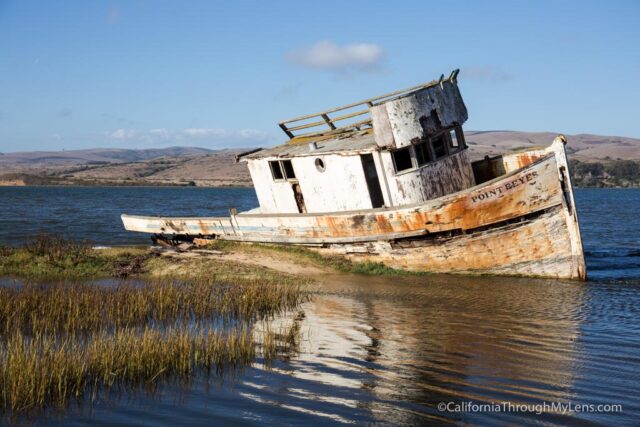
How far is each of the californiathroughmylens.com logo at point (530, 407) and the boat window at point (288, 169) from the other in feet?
37.0

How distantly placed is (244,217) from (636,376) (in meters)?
11.7

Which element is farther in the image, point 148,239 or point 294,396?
point 148,239

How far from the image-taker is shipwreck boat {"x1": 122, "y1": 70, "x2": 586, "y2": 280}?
43.6ft

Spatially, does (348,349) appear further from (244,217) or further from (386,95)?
(244,217)

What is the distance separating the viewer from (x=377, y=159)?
575 inches

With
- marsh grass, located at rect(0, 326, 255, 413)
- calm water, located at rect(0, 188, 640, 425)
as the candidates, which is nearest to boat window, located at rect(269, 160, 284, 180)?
calm water, located at rect(0, 188, 640, 425)

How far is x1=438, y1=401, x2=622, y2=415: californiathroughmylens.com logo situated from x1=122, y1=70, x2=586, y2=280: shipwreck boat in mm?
7574

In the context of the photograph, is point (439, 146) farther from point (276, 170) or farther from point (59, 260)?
point (59, 260)

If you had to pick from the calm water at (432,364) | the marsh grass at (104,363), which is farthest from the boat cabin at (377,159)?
the marsh grass at (104,363)

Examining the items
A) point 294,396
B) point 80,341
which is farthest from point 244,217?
point 294,396

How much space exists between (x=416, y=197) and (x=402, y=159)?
0.97 meters

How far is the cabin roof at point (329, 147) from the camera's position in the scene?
14.9 metres

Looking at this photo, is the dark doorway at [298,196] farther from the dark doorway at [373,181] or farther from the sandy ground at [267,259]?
the dark doorway at [373,181]

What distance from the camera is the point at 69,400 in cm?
592
